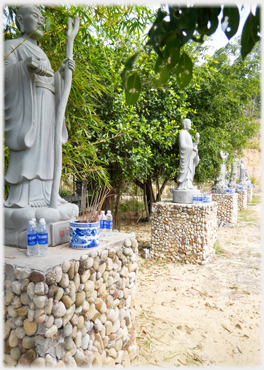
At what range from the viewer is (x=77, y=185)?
5453mm

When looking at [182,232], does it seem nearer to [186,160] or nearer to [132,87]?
[186,160]

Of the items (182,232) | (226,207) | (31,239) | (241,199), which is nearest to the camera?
(31,239)

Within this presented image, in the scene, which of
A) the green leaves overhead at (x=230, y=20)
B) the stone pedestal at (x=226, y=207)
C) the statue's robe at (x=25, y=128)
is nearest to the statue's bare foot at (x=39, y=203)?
the statue's robe at (x=25, y=128)

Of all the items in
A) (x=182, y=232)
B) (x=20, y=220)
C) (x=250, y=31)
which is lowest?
(x=182, y=232)

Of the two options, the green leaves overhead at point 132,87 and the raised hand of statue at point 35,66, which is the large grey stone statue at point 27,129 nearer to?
the raised hand of statue at point 35,66

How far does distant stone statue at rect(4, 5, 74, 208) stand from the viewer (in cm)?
213

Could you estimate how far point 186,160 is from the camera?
5.91m

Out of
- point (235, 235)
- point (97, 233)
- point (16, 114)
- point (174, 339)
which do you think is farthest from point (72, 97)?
point (235, 235)

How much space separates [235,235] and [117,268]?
616cm

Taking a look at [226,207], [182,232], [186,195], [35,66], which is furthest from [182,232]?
[35,66]

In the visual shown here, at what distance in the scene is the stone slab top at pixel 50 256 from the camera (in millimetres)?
1703

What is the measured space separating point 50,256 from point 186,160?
451 centimetres

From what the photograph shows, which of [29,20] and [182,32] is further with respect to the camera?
[29,20]

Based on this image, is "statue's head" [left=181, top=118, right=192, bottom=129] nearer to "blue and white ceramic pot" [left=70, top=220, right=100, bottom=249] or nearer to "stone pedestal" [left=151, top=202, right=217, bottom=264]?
"stone pedestal" [left=151, top=202, right=217, bottom=264]
